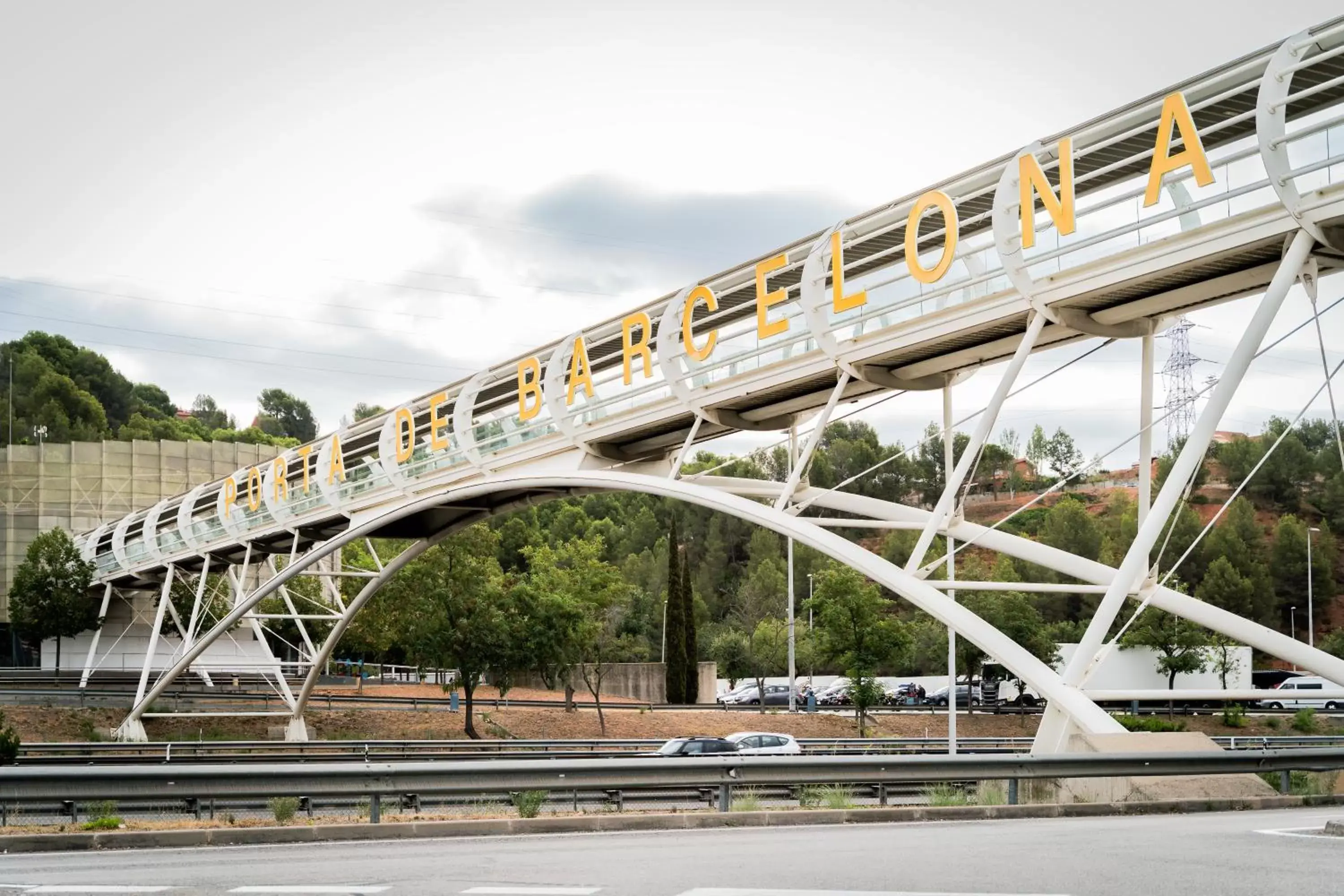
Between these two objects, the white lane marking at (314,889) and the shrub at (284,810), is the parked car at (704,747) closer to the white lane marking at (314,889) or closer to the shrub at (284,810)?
the shrub at (284,810)

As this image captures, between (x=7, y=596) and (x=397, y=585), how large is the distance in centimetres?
3174

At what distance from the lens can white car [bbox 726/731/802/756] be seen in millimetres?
35250

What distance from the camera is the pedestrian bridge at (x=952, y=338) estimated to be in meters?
17.7

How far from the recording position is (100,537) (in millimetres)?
67438

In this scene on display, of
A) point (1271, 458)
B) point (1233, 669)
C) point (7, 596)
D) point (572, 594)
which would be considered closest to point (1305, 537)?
point (1271, 458)

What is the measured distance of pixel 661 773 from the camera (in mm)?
16766

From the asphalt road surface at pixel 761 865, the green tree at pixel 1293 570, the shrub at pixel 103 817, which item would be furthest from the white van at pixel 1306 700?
the shrub at pixel 103 817

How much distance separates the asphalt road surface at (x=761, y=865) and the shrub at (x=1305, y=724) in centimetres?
4674

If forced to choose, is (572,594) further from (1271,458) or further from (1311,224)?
(1271,458)

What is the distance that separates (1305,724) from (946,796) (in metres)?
45.2

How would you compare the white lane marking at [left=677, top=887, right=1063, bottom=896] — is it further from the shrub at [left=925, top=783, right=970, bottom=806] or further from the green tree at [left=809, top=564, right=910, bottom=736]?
the green tree at [left=809, top=564, right=910, bottom=736]

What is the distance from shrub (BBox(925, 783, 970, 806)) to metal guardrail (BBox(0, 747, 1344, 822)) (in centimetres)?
40

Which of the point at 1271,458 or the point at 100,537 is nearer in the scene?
the point at 100,537

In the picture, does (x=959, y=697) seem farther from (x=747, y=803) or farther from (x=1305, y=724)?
(x=747, y=803)
